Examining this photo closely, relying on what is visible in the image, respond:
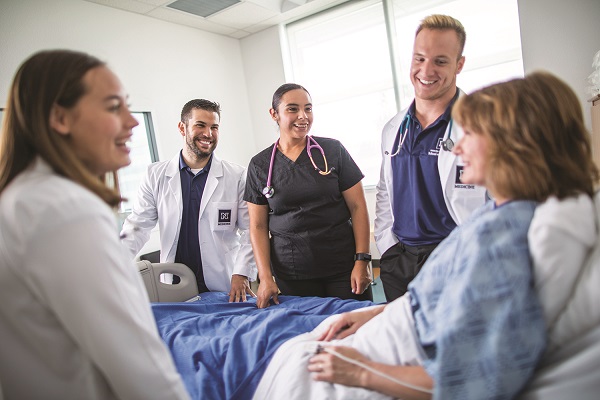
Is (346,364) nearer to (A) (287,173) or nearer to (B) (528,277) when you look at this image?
(B) (528,277)

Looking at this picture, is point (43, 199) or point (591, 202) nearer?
point (43, 199)

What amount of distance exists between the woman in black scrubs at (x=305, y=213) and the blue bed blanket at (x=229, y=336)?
236mm

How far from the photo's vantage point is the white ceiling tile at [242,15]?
4340mm

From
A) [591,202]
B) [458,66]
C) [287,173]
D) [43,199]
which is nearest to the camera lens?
[43,199]

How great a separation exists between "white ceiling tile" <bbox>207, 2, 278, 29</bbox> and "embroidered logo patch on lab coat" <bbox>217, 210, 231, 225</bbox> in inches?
111

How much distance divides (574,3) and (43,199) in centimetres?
426

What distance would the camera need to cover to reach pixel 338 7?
15.2 ft

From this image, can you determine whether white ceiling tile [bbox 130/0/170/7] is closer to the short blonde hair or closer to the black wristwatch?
the short blonde hair

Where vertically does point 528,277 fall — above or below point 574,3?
below

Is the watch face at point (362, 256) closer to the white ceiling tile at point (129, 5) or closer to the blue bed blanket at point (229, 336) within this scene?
the blue bed blanket at point (229, 336)

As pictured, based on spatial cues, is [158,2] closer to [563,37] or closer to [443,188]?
[443,188]

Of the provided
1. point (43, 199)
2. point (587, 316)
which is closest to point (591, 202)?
point (587, 316)

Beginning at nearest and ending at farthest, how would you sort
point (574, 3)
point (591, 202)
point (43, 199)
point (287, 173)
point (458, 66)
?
1. point (43, 199)
2. point (591, 202)
3. point (458, 66)
4. point (287, 173)
5. point (574, 3)

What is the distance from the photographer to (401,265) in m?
1.88
